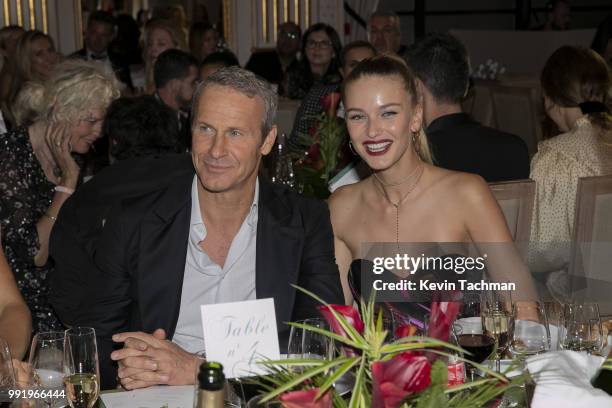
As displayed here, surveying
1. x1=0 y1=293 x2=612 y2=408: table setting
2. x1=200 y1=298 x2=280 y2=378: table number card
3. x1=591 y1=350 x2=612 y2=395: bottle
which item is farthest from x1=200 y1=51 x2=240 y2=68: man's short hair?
→ x1=591 y1=350 x2=612 y2=395: bottle

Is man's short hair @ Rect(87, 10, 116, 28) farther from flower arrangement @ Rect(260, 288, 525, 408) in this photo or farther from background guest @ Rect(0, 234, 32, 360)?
flower arrangement @ Rect(260, 288, 525, 408)

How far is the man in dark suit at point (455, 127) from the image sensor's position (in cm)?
376

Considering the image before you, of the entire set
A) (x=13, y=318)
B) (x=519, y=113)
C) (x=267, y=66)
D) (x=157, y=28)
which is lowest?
(x=519, y=113)

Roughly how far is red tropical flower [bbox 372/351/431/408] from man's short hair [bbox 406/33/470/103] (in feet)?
9.42

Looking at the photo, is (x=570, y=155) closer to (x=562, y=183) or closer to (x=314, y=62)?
(x=562, y=183)

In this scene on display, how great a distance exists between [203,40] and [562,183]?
5.99 metres

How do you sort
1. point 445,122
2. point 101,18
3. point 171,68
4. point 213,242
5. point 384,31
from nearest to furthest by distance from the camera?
point 213,242 < point 445,122 < point 171,68 < point 384,31 < point 101,18

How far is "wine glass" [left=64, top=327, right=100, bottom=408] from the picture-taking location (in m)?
1.73

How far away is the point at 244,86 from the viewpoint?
244cm

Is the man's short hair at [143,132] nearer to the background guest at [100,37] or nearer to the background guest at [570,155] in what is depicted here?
the background guest at [570,155]

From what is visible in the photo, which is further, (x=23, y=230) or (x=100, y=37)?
(x=100, y=37)

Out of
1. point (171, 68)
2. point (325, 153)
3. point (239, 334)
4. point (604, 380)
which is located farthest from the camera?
point (171, 68)

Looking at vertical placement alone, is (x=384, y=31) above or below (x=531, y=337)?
above

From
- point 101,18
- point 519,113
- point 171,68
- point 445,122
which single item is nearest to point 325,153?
point 445,122
